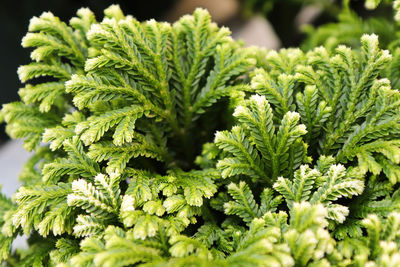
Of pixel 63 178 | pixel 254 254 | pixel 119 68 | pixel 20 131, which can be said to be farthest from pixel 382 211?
pixel 20 131

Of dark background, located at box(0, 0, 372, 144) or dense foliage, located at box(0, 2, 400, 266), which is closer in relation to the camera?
dense foliage, located at box(0, 2, 400, 266)

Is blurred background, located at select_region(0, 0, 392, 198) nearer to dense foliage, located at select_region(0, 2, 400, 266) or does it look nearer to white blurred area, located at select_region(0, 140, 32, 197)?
white blurred area, located at select_region(0, 140, 32, 197)

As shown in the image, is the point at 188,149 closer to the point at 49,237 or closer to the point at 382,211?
the point at 49,237

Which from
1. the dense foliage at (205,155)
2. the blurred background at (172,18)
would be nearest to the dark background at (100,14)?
the blurred background at (172,18)

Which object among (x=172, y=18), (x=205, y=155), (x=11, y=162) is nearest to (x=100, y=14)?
(x=172, y=18)

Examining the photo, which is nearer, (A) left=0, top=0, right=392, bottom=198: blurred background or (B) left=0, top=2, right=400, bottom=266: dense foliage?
(B) left=0, top=2, right=400, bottom=266: dense foliage

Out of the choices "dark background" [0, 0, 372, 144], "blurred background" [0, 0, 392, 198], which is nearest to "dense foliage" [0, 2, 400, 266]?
"blurred background" [0, 0, 392, 198]

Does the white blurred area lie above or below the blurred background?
below

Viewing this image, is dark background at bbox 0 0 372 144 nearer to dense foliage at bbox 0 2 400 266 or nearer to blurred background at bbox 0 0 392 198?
blurred background at bbox 0 0 392 198
